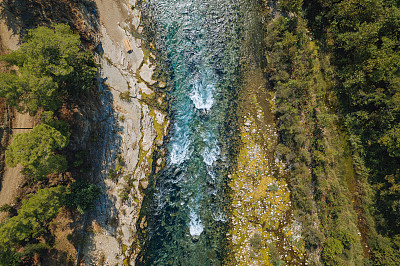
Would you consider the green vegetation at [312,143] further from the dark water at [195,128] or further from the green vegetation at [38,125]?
the green vegetation at [38,125]

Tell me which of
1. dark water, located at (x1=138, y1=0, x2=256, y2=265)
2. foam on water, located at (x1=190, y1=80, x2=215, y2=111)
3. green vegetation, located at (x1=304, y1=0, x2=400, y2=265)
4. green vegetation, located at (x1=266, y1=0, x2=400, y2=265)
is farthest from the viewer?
foam on water, located at (x1=190, y1=80, x2=215, y2=111)

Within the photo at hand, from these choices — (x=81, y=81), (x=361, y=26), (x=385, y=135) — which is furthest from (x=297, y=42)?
(x=81, y=81)

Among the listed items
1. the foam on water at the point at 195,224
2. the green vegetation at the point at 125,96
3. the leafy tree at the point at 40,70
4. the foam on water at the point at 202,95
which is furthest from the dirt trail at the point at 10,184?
the foam on water at the point at 202,95

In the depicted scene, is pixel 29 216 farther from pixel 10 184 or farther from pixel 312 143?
pixel 312 143

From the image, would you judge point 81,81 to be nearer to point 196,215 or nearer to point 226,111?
point 226,111

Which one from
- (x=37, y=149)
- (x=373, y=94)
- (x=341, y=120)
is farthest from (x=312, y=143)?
(x=37, y=149)

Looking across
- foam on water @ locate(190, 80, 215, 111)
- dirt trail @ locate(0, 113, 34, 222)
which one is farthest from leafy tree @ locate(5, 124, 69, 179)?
foam on water @ locate(190, 80, 215, 111)

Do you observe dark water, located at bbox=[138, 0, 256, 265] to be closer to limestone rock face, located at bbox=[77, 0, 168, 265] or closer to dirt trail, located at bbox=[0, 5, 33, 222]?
limestone rock face, located at bbox=[77, 0, 168, 265]

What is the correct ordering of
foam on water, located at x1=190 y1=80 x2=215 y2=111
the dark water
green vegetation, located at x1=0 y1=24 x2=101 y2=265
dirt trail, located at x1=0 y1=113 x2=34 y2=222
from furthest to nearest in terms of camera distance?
foam on water, located at x1=190 y1=80 x2=215 y2=111, the dark water, dirt trail, located at x1=0 y1=113 x2=34 y2=222, green vegetation, located at x1=0 y1=24 x2=101 y2=265
